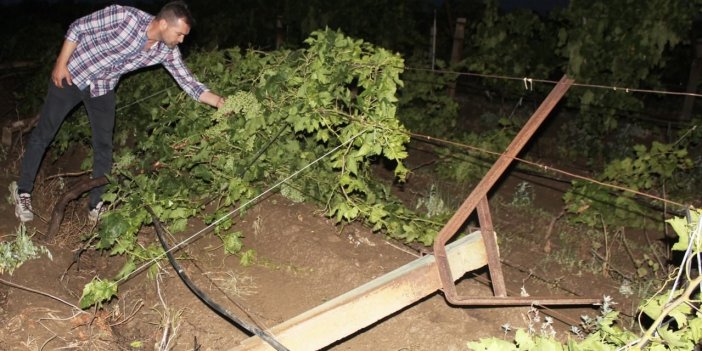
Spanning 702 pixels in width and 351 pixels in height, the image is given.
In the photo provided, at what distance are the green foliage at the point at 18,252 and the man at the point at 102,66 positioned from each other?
22.6 inches

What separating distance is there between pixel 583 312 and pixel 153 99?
4.05m

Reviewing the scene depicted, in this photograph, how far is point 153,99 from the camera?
5477 mm

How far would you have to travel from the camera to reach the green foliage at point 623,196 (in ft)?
17.9

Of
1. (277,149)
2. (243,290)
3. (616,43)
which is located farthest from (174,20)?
(616,43)

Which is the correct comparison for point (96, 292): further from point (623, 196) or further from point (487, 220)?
point (623, 196)

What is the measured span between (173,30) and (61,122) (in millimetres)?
1104

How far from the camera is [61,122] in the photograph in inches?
165

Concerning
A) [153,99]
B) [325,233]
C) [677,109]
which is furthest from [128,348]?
[677,109]

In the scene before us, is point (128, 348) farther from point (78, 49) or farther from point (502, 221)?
point (502, 221)

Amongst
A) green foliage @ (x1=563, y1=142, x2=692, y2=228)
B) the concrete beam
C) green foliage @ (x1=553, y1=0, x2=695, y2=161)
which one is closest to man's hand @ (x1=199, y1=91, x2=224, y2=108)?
the concrete beam

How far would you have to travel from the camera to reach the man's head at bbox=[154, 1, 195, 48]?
3781 millimetres

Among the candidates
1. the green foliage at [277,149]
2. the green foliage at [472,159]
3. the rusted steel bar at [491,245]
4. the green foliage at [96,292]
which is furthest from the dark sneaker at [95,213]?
the green foliage at [472,159]

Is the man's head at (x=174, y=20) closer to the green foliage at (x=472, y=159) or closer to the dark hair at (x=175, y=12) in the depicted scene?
the dark hair at (x=175, y=12)

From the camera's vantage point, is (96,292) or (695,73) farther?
(695,73)
